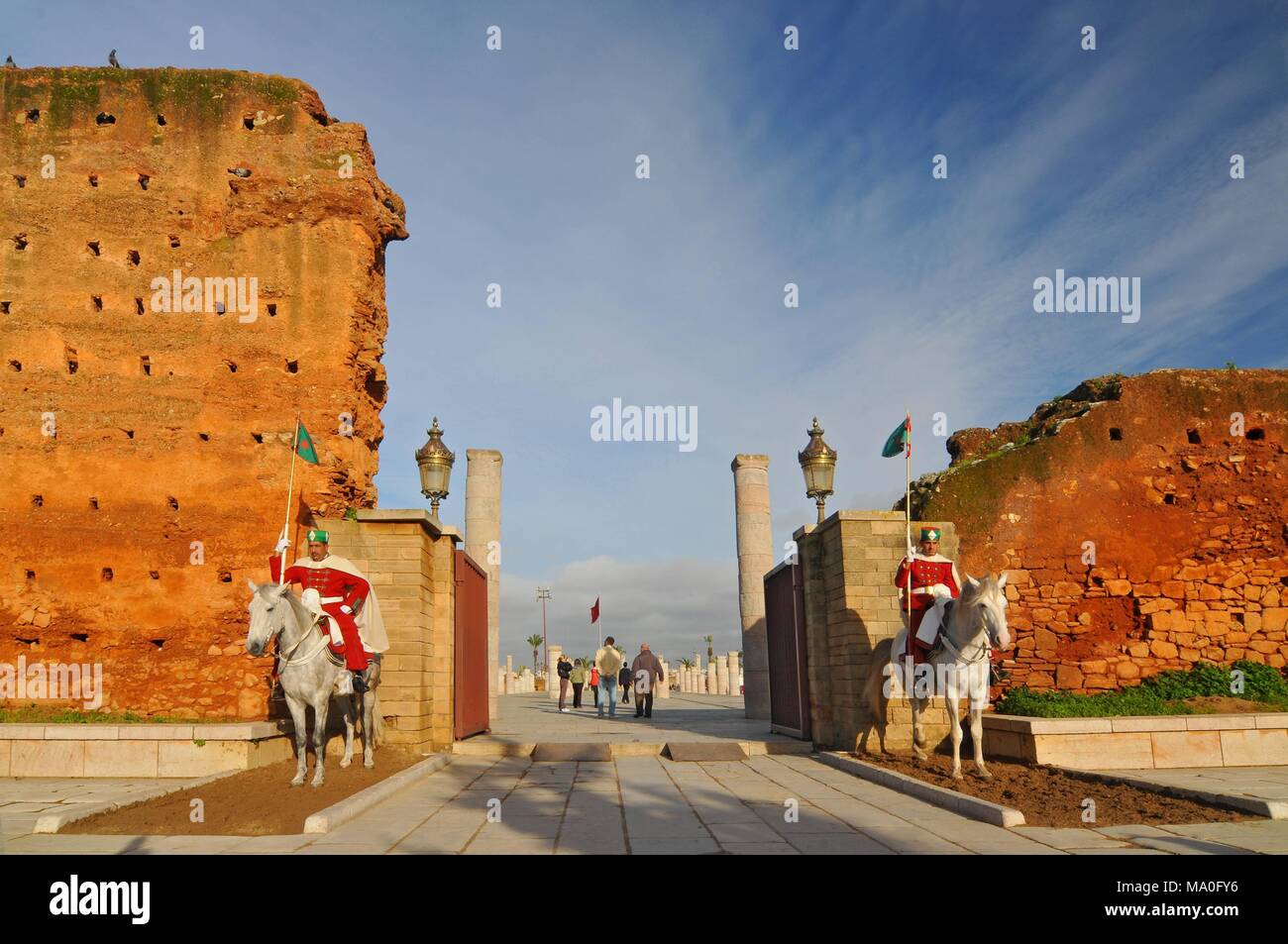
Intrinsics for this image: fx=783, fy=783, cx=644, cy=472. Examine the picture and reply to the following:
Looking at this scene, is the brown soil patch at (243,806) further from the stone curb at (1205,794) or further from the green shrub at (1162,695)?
the green shrub at (1162,695)

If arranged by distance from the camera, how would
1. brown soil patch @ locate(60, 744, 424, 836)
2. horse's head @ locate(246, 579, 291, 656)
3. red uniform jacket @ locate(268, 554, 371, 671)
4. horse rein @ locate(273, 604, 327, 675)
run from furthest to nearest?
red uniform jacket @ locate(268, 554, 371, 671) < horse rein @ locate(273, 604, 327, 675) < horse's head @ locate(246, 579, 291, 656) < brown soil patch @ locate(60, 744, 424, 836)

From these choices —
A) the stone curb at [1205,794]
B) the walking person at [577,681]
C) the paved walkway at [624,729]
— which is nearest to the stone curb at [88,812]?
the paved walkway at [624,729]

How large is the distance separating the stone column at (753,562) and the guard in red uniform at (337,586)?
1159cm

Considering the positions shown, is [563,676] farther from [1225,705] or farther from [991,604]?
[991,604]

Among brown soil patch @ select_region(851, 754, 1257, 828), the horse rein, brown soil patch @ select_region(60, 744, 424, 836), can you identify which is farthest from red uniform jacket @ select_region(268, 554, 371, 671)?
brown soil patch @ select_region(851, 754, 1257, 828)

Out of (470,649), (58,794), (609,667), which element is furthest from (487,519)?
(58,794)

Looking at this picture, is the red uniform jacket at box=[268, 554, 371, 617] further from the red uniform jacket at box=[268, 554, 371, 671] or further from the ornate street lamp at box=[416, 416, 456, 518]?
the ornate street lamp at box=[416, 416, 456, 518]

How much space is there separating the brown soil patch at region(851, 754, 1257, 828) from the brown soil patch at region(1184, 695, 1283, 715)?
3.31 metres

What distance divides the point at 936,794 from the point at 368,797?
5321 mm

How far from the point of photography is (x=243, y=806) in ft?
23.2

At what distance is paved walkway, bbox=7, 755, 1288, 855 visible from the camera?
550cm
